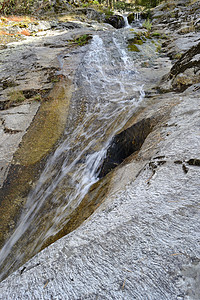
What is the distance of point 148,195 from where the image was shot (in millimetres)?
1974

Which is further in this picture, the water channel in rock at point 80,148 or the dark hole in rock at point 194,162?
the water channel in rock at point 80,148

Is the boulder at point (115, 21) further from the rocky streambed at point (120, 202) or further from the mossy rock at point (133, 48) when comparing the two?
the rocky streambed at point (120, 202)

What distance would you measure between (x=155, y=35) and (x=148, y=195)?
13.8 meters

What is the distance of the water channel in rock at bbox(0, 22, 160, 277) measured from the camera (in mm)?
3293

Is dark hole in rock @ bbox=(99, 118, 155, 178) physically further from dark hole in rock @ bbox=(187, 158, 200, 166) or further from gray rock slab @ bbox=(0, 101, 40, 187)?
gray rock slab @ bbox=(0, 101, 40, 187)

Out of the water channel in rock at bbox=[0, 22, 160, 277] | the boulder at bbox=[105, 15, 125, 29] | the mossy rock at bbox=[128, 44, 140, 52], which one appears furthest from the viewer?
the boulder at bbox=[105, 15, 125, 29]

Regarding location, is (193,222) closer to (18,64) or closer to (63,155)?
(63,155)

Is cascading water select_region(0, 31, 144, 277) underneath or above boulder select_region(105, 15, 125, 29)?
underneath

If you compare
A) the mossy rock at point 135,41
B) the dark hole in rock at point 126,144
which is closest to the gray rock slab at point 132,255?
the dark hole in rock at point 126,144

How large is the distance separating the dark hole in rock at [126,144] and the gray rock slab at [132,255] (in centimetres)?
203

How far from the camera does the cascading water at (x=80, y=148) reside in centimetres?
334

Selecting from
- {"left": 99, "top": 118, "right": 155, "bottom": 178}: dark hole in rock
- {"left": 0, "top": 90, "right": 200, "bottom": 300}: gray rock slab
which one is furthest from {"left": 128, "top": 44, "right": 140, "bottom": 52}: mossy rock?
{"left": 0, "top": 90, "right": 200, "bottom": 300}: gray rock slab

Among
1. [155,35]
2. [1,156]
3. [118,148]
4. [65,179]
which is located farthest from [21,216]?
[155,35]

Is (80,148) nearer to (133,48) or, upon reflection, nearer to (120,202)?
(120,202)
